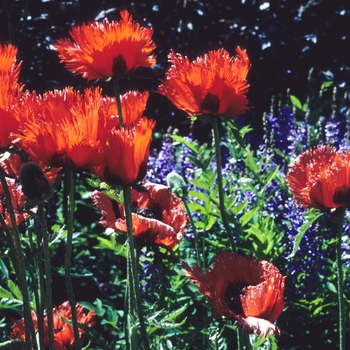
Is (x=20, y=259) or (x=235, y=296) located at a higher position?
(x=20, y=259)

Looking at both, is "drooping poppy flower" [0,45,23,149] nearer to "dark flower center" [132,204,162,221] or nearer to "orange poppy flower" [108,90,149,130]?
"orange poppy flower" [108,90,149,130]

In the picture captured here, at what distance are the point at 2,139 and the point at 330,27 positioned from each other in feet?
13.7

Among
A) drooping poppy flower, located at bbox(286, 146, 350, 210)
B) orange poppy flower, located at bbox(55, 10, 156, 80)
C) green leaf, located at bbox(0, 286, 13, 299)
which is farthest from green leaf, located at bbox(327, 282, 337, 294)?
orange poppy flower, located at bbox(55, 10, 156, 80)

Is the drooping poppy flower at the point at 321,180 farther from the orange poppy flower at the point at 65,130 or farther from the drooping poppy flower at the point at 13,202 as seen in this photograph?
the drooping poppy flower at the point at 13,202

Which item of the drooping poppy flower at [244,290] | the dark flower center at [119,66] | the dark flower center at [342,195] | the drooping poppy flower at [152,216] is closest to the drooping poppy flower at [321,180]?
the dark flower center at [342,195]

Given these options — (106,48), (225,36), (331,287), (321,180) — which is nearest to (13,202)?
(106,48)

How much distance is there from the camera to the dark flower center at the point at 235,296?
117cm

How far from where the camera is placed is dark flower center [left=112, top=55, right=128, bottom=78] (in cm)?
130

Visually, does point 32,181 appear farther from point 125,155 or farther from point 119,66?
point 119,66

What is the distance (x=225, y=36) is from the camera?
4.81 meters

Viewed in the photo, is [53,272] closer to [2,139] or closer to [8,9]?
[2,139]

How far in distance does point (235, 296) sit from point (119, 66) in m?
0.48

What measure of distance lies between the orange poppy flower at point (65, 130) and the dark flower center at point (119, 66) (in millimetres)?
217

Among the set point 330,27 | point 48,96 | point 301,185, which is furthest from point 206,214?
point 330,27
